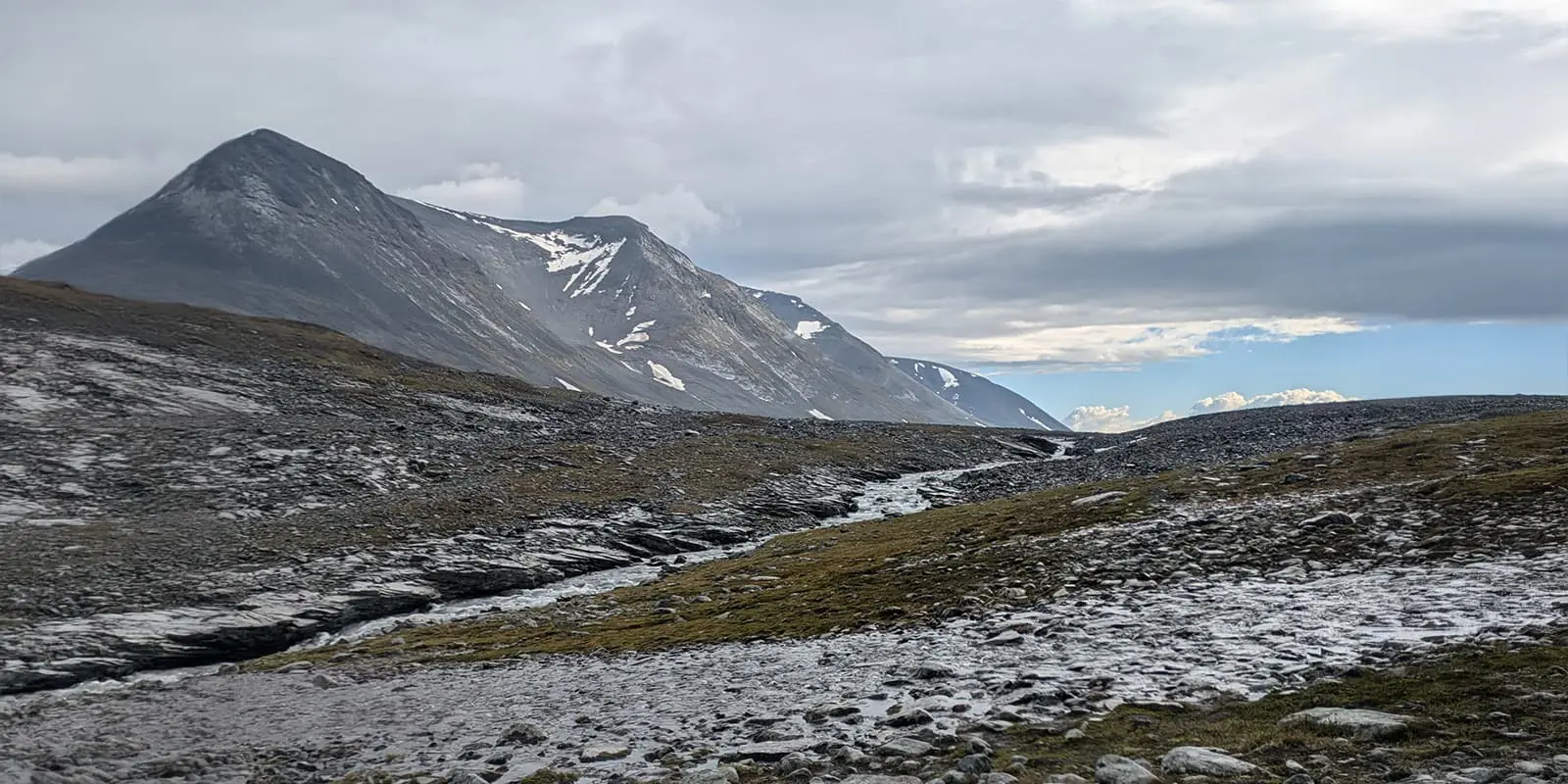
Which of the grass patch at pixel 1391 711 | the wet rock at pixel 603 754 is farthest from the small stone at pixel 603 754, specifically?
the grass patch at pixel 1391 711

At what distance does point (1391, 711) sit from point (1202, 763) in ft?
10.7

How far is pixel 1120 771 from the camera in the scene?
38.0ft

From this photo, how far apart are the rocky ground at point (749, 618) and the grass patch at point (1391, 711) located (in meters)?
0.07

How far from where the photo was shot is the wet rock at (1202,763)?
444 inches

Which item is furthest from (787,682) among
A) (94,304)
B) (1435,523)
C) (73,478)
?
(94,304)

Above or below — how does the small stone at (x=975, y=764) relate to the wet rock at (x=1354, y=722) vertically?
below

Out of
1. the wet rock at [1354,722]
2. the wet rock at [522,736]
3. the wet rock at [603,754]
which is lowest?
the wet rock at [522,736]

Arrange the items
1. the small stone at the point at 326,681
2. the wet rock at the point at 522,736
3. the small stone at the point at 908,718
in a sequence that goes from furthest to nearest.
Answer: the small stone at the point at 326,681 → the wet rock at the point at 522,736 → the small stone at the point at 908,718

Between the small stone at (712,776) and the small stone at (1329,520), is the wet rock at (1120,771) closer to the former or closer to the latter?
the small stone at (712,776)

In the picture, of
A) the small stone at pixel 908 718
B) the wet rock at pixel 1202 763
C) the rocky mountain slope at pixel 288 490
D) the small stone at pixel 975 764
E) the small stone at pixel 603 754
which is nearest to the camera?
the wet rock at pixel 1202 763

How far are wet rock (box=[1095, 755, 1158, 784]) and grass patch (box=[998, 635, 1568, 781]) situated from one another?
0.30 m

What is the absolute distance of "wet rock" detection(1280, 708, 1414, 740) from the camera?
11891mm

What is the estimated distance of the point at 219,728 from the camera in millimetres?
19562

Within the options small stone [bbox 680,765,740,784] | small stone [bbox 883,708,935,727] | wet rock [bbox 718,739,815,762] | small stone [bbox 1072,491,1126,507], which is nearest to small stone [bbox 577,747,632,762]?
wet rock [bbox 718,739,815,762]
